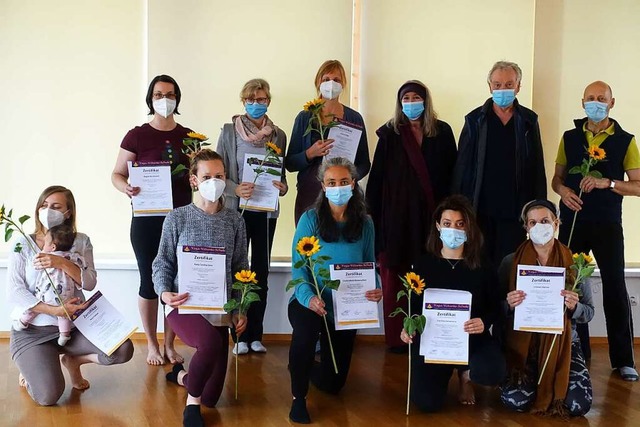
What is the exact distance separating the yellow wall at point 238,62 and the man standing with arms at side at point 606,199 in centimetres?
115

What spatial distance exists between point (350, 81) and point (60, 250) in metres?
2.58

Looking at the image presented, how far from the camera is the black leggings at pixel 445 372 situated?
3596 millimetres

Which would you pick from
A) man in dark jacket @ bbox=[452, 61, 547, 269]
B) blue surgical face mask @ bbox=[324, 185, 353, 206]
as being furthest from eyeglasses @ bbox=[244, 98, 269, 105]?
man in dark jacket @ bbox=[452, 61, 547, 269]

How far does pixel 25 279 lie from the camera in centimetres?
371

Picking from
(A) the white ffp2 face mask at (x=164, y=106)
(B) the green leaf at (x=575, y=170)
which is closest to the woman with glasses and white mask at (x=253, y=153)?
(A) the white ffp2 face mask at (x=164, y=106)

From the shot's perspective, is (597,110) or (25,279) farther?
(597,110)

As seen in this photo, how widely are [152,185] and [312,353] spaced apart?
141 cm

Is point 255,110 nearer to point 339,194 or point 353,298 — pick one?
point 339,194

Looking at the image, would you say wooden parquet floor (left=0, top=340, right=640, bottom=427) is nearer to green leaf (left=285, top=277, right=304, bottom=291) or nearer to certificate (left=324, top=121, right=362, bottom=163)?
green leaf (left=285, top=277, right=304, bottom=291)

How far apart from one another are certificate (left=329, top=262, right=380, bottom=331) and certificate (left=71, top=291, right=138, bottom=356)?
3.37 feet

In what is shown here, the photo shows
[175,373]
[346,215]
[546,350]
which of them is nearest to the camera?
[546,350]

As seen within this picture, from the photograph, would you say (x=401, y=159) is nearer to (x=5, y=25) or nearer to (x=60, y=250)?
(x=60, y=250)

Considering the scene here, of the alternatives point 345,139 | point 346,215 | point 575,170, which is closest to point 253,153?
point 345,139

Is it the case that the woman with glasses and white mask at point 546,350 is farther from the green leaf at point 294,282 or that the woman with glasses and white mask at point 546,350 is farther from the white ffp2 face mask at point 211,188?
the white ffp2 face mask at point 211,188
